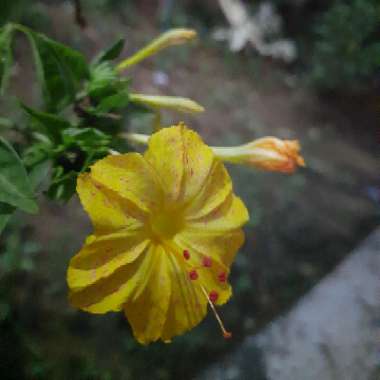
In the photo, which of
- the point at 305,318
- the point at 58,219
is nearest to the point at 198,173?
the point at 305,318

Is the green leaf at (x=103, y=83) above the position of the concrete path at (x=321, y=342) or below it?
above

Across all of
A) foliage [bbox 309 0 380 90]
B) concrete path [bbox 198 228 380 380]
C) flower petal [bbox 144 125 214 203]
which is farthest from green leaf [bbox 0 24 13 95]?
foliage [bbox 309 0 380 90]

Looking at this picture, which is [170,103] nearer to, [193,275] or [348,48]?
[193,275]

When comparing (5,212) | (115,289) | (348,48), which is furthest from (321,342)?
(348,48)

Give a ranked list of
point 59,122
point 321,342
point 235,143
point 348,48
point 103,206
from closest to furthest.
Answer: point 103,206, point 59,122, point 321,342, point 235,143, point 348,48

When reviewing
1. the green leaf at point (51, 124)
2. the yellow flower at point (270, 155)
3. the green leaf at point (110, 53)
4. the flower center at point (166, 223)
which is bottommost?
the flower center at point (166, 223)

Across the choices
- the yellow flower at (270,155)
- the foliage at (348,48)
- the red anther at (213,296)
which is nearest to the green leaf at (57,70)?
the yellow flower at (270,155)

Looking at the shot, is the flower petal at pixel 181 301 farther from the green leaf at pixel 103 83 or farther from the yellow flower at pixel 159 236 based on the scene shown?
the green leaf at pixel 103 83
